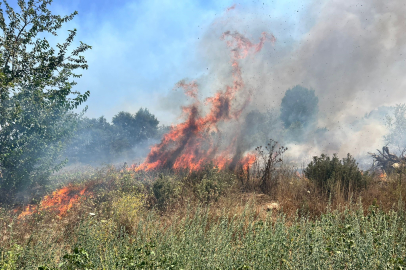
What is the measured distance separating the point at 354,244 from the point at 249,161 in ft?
29.2

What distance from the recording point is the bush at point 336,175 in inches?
328

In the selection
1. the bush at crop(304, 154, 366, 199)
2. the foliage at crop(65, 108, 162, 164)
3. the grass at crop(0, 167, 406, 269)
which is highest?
the foliage at crop(65, 108, 162, 164)

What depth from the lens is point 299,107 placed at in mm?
36469

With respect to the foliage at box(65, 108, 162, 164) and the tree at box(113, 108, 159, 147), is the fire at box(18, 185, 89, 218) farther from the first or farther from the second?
the tree at box(113, 108, 159, 147)

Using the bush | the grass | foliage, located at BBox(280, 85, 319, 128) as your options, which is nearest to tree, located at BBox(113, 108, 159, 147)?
foliage, located at BBox(280, 85, 319, 128)

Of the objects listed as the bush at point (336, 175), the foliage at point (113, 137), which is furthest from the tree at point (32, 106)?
the foliage at point (113, 137)

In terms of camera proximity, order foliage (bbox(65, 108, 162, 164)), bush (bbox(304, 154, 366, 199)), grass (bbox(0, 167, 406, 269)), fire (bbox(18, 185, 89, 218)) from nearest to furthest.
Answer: grass (bbox(0, 167, 406, 269)) → bush (bbox(304, 154, 366, 199)) → fire (bbox(18, 185, 89, 218)) → foliage (bbox(65, 108, 162, 164))

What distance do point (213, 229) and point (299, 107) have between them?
3596 cm

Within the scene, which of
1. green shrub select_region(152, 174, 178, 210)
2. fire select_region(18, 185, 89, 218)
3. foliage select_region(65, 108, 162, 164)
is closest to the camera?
green shrub select_region(152, 174, 178, 210)

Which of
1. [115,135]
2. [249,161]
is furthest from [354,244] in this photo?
[115,135]

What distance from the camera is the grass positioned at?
345 centimetres

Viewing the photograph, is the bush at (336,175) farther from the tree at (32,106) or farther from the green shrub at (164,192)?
the tree at (32,106)

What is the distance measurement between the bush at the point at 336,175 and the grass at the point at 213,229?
0.35 metres

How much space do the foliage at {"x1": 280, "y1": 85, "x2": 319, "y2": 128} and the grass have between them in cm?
2702
